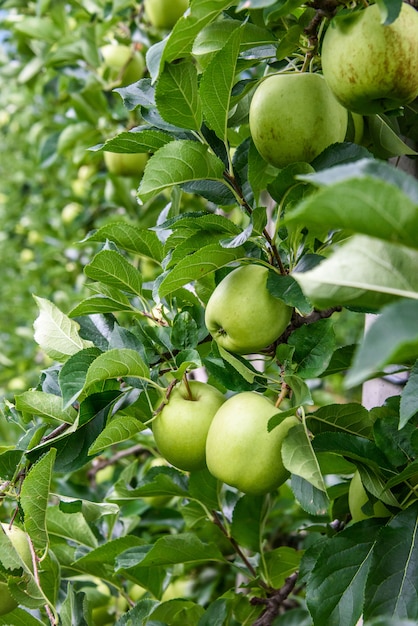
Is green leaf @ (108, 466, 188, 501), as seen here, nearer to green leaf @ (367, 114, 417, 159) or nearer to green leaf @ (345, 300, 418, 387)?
green leaf @ (367, 114, 417, 159)

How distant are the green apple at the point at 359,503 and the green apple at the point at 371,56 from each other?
0.39 metres

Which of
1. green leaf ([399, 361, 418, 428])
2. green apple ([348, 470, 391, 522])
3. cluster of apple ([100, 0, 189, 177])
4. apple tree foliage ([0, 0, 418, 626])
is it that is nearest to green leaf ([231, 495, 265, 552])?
apple tree foliage ([0, 0, 418, 626])

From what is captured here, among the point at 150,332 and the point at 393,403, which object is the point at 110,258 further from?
the point at 393,403

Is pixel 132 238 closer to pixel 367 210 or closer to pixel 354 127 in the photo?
pixel 354 127

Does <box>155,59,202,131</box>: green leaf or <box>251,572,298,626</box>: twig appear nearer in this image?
<box>155,59,202,131</box>: green leaf

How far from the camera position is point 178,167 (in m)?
0.72

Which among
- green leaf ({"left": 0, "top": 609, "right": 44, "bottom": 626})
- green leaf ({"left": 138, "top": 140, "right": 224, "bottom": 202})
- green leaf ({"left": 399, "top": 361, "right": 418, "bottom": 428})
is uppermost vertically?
green leaf ({"left": 138, "top": 140, "right": 224, "bottom": 202})

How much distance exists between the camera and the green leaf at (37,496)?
73cm

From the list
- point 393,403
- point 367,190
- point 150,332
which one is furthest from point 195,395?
point 367,190

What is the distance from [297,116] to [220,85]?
0.27 feet

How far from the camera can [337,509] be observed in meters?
0.92

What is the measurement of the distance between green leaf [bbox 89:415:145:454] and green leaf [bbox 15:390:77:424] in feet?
0.27

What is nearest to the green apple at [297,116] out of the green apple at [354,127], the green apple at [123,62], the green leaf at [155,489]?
the green apple at [354,127]

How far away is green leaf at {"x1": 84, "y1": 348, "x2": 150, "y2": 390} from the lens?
70 cm
